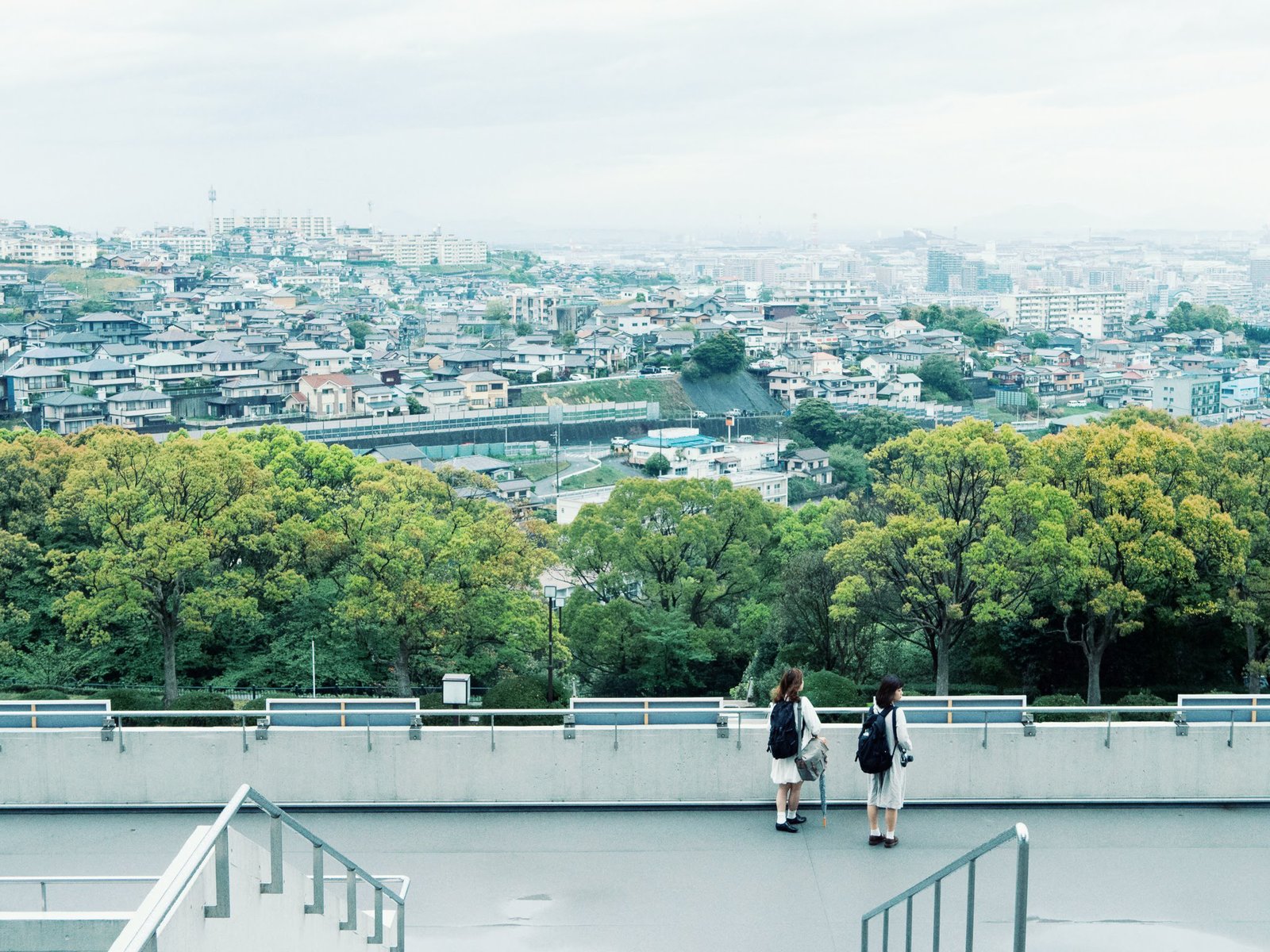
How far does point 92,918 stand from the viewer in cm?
250

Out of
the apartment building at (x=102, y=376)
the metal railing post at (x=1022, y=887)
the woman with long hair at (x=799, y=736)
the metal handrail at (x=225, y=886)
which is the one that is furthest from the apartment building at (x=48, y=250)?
the metal railing post at (x=1022, y=887)

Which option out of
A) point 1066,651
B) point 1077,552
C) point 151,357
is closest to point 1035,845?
point 1077,552

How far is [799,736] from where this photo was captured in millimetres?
4145

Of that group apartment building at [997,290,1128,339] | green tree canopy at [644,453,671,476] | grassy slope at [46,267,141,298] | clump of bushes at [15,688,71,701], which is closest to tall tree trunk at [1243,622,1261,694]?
clump of bushes at [15,688,71,701]

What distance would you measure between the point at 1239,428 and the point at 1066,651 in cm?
277

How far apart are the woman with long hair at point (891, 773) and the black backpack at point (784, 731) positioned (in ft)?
0.79

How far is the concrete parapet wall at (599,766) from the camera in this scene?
454 centimetres

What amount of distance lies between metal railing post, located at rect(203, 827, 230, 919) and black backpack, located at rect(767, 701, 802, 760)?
2209 mm

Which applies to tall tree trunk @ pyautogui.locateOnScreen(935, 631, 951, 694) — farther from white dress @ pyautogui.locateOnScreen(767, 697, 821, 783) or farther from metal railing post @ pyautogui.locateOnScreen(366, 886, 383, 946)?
metal railing post @ pyautogui.locateOnScreen(366, 886, 383, 946)

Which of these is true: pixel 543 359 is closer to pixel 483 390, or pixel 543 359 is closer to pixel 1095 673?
pixel 483 390

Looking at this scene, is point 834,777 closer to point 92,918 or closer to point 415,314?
point 92,918

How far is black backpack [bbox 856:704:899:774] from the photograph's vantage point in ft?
13.0

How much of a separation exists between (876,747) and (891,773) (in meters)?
0.14

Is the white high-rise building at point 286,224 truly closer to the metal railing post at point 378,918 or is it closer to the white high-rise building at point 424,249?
the white high-rise building at point 424,249
